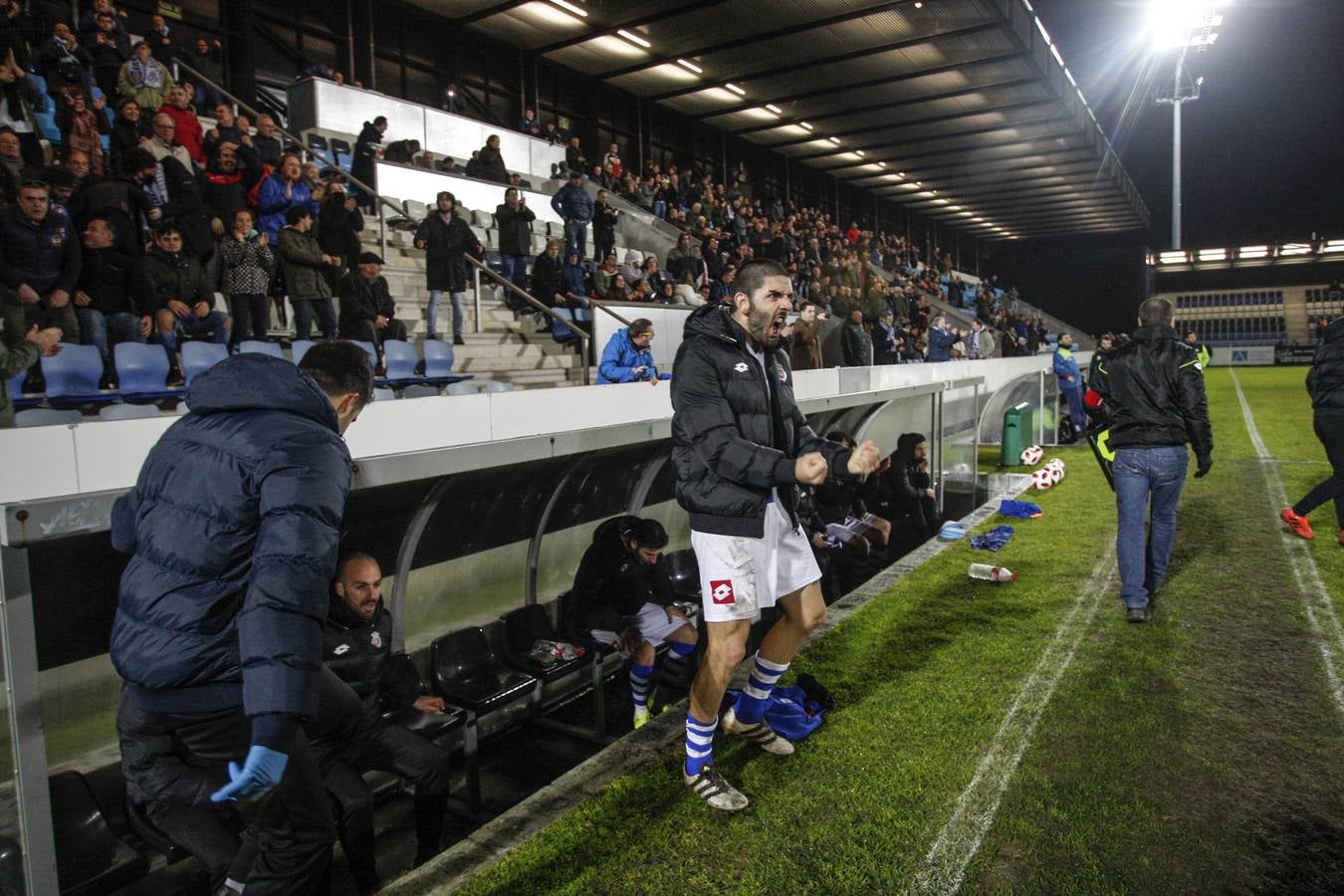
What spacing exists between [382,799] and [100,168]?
21.1 ft

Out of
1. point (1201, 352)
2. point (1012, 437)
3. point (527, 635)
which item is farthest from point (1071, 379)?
point (527, 635)

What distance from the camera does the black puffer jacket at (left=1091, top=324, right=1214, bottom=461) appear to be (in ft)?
16.6

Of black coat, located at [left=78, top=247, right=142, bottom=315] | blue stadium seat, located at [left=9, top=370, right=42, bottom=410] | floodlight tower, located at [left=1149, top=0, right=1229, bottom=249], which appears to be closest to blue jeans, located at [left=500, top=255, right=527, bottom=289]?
black coat, located at [left=78, top=247, right=142, bottom=315]

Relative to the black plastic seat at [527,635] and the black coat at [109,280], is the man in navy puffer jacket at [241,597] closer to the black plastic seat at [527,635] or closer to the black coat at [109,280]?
the black plastic seat at [527,635]

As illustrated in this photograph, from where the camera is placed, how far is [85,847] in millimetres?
2885

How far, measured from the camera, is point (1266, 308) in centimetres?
4328

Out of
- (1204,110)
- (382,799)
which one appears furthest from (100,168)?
(1204,110)

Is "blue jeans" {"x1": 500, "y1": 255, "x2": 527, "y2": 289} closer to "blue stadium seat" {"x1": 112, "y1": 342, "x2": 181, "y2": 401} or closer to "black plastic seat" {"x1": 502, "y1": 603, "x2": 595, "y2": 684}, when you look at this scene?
"blue stadium seat" {"x1": 112, "y1": 342, "x2": 181, "y2": 401}

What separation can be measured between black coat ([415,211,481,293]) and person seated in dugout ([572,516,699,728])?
5.48 meters

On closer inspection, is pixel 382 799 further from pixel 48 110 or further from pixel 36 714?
pixel 48 110

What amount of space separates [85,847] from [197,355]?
4.89 m

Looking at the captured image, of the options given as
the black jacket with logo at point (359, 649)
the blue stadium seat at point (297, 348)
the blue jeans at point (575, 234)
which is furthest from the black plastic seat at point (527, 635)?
the blue jeans at point (575, 234)

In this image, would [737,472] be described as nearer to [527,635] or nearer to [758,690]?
[758,690]

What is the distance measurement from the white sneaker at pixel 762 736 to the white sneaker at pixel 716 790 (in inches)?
16.0
